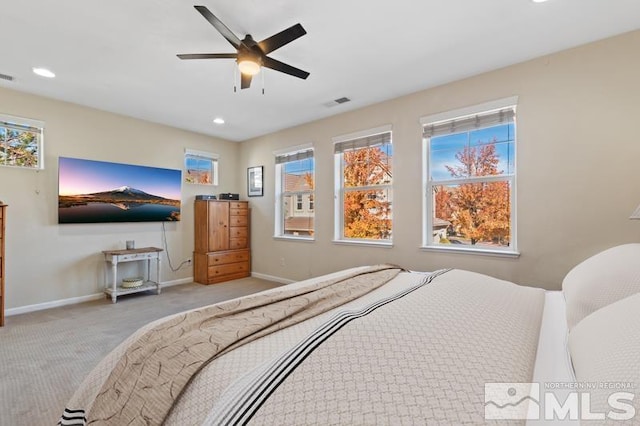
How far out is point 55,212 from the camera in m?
3.85

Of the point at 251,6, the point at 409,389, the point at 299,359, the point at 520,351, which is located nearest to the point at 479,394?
the point at 409,389

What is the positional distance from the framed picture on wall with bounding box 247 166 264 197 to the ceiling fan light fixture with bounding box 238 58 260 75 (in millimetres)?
3097

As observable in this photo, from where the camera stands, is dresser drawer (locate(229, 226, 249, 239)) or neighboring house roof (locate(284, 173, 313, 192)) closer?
neighboring house roof (locate(284, 173, 313, 192))

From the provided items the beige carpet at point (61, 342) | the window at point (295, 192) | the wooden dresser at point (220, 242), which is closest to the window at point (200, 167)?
the wooden dresser at point (220, 242)

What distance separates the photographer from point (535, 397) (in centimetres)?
80

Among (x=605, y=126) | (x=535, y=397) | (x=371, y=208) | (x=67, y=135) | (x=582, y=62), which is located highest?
(x=582, y=62)

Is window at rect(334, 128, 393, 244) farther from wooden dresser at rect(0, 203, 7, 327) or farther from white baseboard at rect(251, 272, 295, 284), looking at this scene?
wooden dresser at rect(0, 203, 7, 327)

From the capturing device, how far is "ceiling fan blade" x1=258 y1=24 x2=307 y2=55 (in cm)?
201

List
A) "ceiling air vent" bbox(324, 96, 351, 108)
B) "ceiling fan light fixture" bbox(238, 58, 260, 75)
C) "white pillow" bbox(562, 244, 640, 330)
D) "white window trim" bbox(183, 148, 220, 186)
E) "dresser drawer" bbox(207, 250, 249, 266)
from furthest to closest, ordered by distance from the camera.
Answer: "white window trim" bbox(183, 148, 220, 186)
"dresser drawer" bbox(207, 250, 249, 266)
"ceiling air vent" bbox(324, 96, 351, 108)
"ceiling fan light fixture" bbox(238, 58, 260, 75)
"white pillow" bbox(562, 244, 640, 330)

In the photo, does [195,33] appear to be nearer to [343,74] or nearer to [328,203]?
[343,74]

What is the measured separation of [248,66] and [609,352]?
2644 millimetres

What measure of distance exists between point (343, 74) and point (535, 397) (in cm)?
310

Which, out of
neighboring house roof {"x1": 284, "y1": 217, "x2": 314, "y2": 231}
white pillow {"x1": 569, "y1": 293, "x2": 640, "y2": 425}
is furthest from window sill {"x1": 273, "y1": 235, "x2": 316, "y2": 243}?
white pillow {"x1": 569, "y1": 293, "x2": 640, "y2": 425}

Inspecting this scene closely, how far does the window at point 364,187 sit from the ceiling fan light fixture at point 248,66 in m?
2.01
